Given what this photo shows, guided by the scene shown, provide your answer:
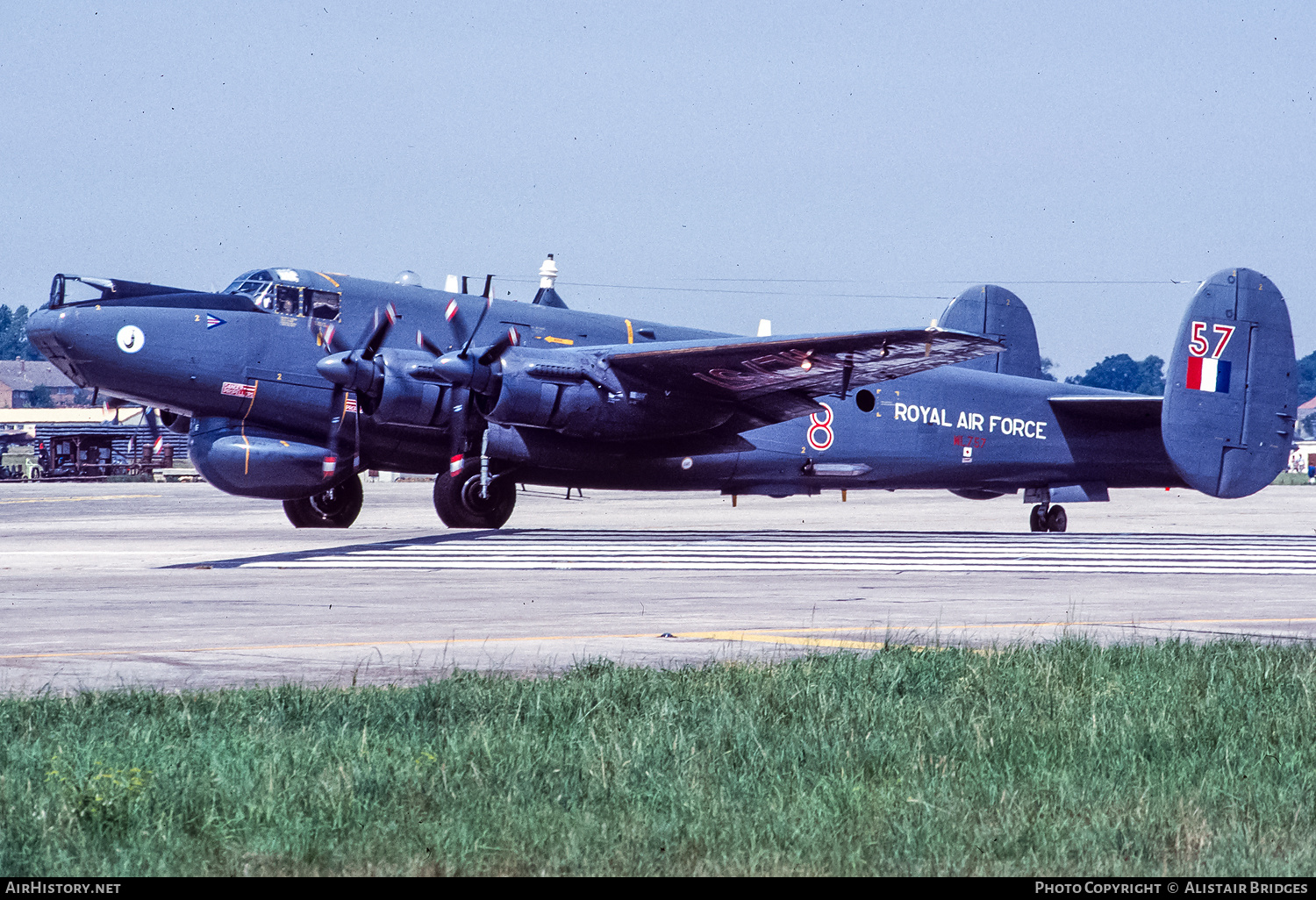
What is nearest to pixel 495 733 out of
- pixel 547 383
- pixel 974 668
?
pixel 974 668

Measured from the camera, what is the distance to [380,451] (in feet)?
79.2

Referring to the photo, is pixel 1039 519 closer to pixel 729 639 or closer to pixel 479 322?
pixel 479 322

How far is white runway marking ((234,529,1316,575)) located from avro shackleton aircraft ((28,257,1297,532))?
7.03ft

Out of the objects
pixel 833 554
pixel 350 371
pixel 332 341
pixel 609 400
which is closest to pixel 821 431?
pixel 609 400

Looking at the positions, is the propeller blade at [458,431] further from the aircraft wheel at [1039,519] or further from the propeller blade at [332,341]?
the aircraft wheel at [1039,519]

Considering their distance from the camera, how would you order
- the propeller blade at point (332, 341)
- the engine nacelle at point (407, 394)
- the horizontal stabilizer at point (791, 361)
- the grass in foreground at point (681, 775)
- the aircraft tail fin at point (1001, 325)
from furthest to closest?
the aircraft tail fin at point (1001, 325) < the propeller blade at point (332, 341) < the engine nacelle at point (407, 394) < the horizontal stabilizer at point (791, 361) < the grass in foreground at point (681, 775)

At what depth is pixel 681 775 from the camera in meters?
5.36

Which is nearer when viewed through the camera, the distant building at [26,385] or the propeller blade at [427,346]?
the propeller blade at [427,346]

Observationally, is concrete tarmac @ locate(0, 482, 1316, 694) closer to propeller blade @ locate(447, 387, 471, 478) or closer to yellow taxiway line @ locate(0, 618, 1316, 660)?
yellow taxiway line @ locate(0, 618, 1316, 660)

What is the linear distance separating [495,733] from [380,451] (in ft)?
61.3

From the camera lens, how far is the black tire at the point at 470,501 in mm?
24516

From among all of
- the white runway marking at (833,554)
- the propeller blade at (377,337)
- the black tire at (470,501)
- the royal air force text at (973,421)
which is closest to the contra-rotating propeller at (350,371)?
the propeller blade at (377,337)

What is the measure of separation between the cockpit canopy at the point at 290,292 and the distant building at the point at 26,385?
512 ft

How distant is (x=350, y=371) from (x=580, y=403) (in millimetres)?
4096
